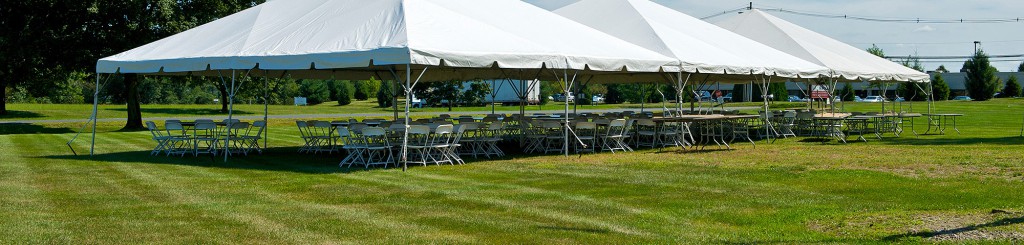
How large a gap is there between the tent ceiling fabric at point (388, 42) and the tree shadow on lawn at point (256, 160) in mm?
1577

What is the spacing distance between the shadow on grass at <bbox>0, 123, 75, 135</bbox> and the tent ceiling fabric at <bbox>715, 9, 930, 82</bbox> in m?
22.7

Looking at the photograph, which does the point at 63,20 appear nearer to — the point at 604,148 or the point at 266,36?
the point at 266,36

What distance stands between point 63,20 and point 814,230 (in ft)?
89.9

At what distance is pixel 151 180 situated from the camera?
11.9 metres

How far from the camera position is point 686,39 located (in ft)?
64.5

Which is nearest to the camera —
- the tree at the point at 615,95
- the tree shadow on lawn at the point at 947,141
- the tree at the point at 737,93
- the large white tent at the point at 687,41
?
the large white tent at the point at 687,41

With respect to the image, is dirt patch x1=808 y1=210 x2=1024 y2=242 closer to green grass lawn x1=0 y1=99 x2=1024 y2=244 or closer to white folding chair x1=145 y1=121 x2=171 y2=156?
green grass lawn x1=0 y1=99 x2=1024 y2=244

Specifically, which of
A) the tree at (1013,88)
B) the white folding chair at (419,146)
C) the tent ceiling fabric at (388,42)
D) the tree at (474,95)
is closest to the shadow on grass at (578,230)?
the tent ceiling fabric at (388,42)

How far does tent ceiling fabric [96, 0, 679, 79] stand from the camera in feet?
44.9

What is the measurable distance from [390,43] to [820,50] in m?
15.7

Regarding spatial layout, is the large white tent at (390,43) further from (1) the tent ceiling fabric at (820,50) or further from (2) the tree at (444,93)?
(2) the tree at (444,93)

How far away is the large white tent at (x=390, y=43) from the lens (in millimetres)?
13680

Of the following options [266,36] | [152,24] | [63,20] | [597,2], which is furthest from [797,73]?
[63,20]

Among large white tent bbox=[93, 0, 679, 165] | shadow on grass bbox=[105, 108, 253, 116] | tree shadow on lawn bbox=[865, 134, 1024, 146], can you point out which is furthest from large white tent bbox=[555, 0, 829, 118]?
shadow on grass bbox=[105, 108, 253, 116]
